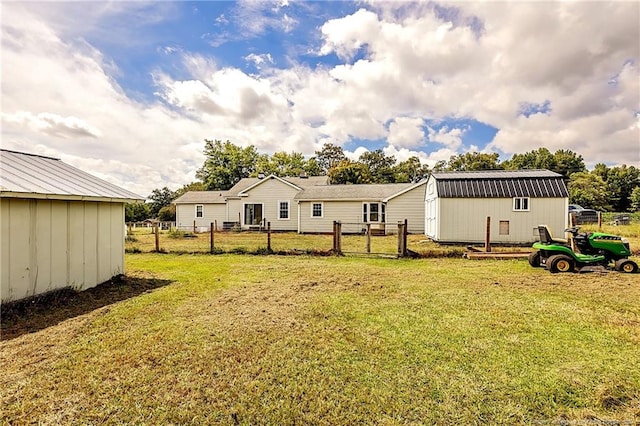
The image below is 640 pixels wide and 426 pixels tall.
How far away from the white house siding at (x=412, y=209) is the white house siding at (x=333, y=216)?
2268 mm

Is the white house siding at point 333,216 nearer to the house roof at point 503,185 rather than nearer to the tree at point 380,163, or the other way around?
the house roof at point 503,185

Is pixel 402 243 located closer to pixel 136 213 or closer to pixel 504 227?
pixel 504 227

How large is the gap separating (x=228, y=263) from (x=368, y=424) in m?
8.22

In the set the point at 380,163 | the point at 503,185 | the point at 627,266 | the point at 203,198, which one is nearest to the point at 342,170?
the point at 380,163

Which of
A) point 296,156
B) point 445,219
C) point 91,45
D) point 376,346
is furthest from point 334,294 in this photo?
point 296,156

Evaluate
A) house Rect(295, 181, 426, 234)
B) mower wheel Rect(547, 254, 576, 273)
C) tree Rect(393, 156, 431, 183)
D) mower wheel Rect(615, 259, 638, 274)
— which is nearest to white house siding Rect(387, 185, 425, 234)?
house Rect(295, 181, 426, 234)

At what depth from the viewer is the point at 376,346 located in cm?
376

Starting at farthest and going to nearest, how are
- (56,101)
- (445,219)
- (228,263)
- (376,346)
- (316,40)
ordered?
(445,219)
(316,40)
(228,263)
(56,101)
(376,346)

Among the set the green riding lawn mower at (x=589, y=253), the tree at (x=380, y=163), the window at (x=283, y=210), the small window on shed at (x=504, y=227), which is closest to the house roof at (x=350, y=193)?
the window at (x=283, y=210)

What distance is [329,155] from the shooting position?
53812mm

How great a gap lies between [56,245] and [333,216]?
16201 millimetres

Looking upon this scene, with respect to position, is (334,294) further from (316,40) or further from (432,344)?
(316,40)

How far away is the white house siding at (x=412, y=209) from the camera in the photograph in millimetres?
20047

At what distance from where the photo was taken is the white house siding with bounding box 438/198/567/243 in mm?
13992
